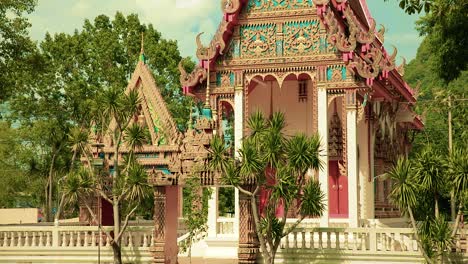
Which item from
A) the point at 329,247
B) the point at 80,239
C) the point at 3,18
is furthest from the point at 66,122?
the point at 329,247

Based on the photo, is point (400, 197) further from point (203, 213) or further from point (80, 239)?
point (80, 239)

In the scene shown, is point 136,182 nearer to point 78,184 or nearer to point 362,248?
point 78,184

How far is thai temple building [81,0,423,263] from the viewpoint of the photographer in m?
22.4

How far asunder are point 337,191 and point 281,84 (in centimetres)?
521

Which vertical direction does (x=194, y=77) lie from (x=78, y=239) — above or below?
above

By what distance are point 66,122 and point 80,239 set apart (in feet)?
66.4

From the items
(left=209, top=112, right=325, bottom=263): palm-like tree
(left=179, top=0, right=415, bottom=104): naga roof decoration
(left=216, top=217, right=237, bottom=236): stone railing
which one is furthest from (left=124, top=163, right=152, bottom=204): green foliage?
(left=179, top=0, right=415, bottom=104): naga roof decoration

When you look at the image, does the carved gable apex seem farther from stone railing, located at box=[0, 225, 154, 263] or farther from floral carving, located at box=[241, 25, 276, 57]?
floral carving, located at box=[241, 25, 276, 57]

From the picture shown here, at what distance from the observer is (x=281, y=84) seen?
25797mm

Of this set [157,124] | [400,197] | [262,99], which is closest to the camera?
[400,197]

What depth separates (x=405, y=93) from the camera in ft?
101

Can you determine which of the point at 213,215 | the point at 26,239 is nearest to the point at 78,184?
the point at 26,239

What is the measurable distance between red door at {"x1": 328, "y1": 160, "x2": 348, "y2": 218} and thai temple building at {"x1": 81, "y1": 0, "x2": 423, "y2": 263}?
36 millimetres

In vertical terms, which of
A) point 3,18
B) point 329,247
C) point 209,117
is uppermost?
point 3,18
